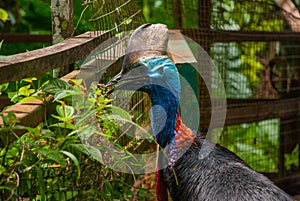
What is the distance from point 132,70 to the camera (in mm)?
2357

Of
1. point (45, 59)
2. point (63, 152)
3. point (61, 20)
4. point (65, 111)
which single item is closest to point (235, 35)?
point (61, 20)

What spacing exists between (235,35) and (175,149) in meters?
2.03

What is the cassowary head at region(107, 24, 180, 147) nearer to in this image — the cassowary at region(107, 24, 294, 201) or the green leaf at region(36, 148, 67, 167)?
the cassowary at region(107, 24, 294, 201)

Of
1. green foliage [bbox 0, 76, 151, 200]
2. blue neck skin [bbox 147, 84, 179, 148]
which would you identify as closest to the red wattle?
blue neck skin [bbox 147, 84, 179, 148]

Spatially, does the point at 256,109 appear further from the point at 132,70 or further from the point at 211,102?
the point at 132,70

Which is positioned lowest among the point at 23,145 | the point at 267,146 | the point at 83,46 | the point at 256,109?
the point at 267,146

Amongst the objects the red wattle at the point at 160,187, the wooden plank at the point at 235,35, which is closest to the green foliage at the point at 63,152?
the red wattle at the point at 160,187

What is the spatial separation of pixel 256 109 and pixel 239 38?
0.58 m

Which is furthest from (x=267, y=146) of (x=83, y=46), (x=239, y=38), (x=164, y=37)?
(x=83, y=46)

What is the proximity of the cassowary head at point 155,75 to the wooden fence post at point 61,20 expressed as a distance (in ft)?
0.90

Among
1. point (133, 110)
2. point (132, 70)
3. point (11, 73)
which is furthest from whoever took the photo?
point (133, 110)

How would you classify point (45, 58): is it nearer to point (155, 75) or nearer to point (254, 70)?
point (155, 75)

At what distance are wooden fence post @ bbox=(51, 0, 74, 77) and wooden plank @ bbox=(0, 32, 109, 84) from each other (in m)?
0.12

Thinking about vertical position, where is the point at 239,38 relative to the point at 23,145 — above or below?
below
